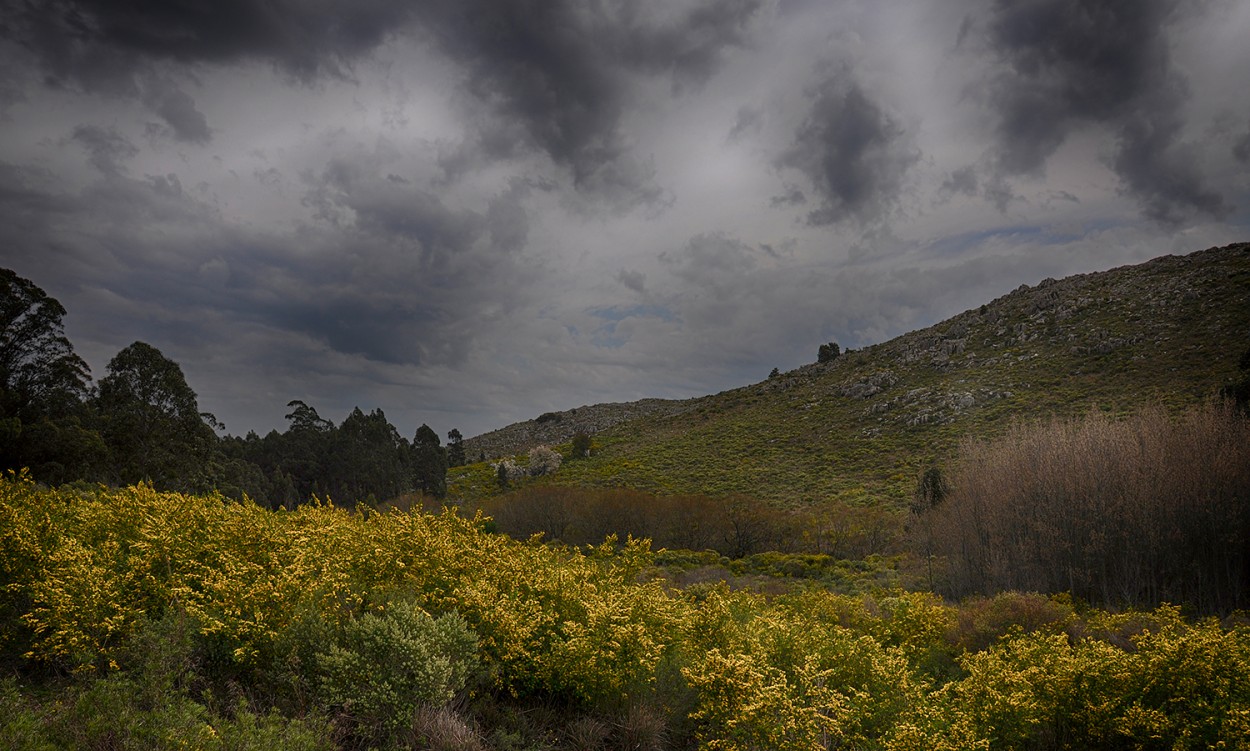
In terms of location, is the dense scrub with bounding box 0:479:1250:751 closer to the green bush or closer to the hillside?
the green bush

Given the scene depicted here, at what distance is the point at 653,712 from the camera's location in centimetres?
647

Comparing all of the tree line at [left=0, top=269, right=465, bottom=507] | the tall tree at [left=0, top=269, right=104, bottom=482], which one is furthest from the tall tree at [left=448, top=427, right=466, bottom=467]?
the tall tree at [left=0, top=269, right=104, bottom=482]

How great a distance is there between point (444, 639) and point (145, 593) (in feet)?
12.6

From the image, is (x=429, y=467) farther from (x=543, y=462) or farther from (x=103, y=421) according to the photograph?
(x=103, y=421)

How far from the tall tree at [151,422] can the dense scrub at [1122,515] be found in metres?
39.9

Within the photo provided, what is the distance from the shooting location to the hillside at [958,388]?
41688mm

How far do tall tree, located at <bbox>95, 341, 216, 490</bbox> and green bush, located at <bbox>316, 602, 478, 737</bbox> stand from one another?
3303cm

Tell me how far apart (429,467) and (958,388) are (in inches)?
2023

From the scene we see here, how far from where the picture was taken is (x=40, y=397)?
1021 inches

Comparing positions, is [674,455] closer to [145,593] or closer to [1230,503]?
[1230,503]

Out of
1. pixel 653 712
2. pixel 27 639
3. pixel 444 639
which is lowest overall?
pixel 653 712

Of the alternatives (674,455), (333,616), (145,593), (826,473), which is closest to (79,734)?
(333,616)

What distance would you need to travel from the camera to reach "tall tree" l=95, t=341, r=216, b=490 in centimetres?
3030

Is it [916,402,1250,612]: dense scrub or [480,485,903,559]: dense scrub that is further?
[480,485,903,559]: dense scrub
